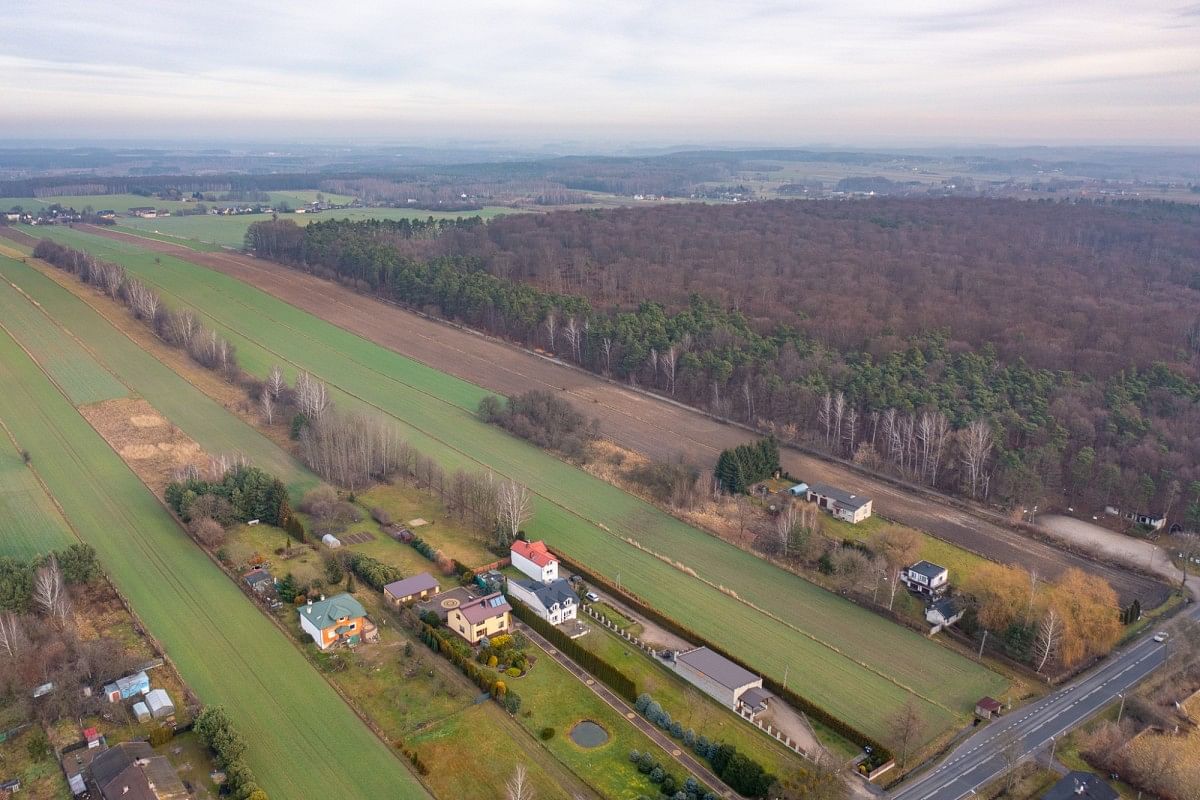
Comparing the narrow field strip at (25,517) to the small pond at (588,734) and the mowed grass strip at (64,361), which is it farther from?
the small pond at (588,734)

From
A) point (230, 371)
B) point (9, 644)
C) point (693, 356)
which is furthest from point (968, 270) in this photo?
point (9, 644)

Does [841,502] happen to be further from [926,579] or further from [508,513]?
[508,513]

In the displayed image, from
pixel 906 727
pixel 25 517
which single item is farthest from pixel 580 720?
pixel 25 517

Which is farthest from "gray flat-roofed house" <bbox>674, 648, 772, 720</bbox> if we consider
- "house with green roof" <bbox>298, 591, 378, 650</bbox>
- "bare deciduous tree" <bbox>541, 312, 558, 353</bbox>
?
"bare deciduous tree" <bbox>541, 312, 558, 353</bbox>

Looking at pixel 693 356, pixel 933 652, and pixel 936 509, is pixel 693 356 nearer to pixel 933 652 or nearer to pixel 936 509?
pixel 936 509

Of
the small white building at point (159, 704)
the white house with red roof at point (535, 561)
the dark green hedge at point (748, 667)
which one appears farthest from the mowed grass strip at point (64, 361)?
the dark green hedge at point (748, 667)

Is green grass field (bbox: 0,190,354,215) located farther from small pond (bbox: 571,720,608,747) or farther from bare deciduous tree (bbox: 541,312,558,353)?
small pond (bbox: 571,720,608,747)
